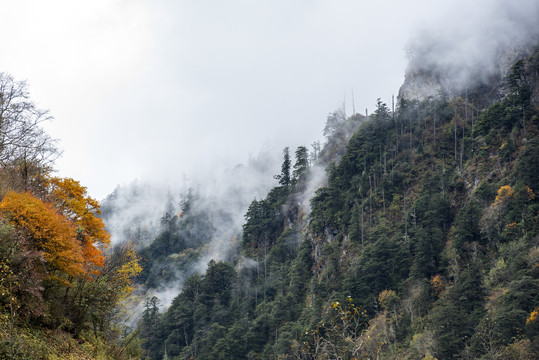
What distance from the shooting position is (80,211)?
18500mm

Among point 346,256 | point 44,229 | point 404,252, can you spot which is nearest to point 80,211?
point 44,229

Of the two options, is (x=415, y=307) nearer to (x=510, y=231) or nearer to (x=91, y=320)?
(x=510, y=231)

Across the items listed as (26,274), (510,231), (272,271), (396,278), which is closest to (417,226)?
(396,278)

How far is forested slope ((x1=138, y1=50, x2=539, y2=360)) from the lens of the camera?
38250 mm

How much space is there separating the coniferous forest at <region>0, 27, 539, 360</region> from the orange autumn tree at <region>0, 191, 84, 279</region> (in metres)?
0.05

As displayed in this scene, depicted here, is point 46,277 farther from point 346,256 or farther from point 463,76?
point 463,76

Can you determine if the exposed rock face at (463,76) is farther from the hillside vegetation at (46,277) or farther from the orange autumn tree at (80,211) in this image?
the hillside vegetation at (46,277)

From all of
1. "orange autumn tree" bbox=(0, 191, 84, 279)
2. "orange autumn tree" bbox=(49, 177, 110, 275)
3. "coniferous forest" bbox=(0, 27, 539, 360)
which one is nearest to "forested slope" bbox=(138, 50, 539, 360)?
"coniferous forest" bbox=(0, 27, 539, 360)

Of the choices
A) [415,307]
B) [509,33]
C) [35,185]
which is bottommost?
[415,307]

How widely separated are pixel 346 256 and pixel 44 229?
55.9 metres

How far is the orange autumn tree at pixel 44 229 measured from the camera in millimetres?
11320

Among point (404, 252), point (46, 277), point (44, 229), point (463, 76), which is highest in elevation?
point (463, 76)

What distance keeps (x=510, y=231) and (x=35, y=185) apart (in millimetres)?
45944

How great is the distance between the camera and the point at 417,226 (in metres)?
54.7
